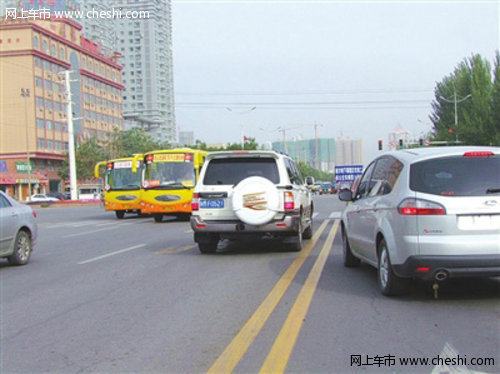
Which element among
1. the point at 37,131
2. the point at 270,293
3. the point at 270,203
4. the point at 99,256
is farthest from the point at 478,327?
the point at 37,131

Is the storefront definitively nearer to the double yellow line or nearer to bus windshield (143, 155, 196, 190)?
bus windshield (143, 155, 196, 190)

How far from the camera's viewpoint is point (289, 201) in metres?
10.8

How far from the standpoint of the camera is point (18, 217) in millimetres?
11023

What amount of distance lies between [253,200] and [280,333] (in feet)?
17.0

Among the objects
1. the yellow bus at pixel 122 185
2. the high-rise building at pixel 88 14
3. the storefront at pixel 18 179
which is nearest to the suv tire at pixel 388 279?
the yellow bus at pixel 122 185

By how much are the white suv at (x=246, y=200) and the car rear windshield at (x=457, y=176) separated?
443cm

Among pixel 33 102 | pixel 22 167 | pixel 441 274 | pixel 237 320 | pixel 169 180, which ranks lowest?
pixel 237 320

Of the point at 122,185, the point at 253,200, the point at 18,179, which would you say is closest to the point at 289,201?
the point at 253,200

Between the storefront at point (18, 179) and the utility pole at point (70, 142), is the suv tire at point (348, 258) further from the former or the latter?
the storefront at point (18, 179)

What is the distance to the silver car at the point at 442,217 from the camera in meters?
5.92

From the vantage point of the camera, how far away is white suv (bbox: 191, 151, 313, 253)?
10.4 m

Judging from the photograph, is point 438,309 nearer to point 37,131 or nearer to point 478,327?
point 478,327

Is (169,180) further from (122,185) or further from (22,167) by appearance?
(22,167)

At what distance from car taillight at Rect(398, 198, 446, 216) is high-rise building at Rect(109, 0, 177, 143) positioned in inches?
5931
